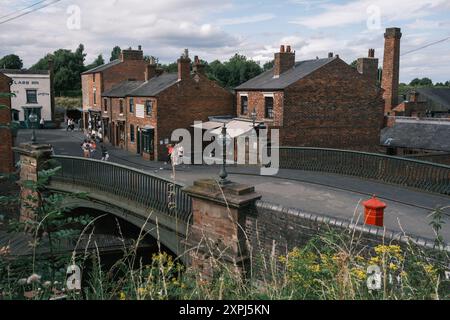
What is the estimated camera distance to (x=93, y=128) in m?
45.8

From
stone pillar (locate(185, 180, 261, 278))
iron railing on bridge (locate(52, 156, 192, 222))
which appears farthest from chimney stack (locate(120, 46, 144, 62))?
stone pillar (locate(185, 180, 261, 278))

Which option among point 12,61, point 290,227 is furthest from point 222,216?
point 12,61

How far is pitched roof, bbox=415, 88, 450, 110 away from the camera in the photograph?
160 ft

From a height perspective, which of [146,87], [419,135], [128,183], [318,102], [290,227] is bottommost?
[128,183]

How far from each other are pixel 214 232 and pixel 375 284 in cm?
406

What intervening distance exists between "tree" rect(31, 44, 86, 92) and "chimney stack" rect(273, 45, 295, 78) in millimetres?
63675

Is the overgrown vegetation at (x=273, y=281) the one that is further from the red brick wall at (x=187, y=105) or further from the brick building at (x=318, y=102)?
the red brick wall at (x=187, y=105)

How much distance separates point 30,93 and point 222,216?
50.5 m

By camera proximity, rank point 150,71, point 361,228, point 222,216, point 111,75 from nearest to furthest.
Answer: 1. point 361,228
2. point 222,216
3. point 150,71
4. point 111,75

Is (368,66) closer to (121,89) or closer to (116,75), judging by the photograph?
(121,89)

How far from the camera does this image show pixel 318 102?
26234 mm

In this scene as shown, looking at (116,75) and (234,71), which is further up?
(234,71)

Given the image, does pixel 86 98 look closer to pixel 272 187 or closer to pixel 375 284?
pixel 272 187

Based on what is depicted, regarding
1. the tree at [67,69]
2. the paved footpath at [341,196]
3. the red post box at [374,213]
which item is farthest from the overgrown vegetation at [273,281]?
the tree at [67,69]
